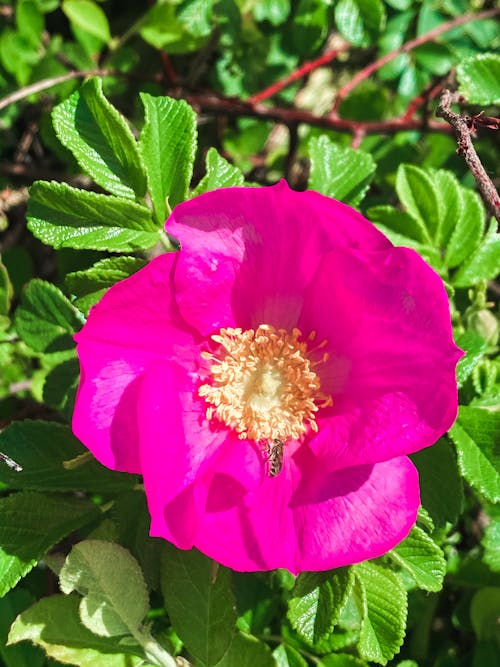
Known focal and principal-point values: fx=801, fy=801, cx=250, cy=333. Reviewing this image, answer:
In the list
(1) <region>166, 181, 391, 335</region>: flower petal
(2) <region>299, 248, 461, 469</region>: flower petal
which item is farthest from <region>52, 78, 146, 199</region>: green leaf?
(2) <region>299, 248, 461, 469</region>: flower petal

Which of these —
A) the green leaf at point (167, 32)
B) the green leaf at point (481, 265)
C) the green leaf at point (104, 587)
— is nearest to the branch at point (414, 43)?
the green leaf at point (167, 32)

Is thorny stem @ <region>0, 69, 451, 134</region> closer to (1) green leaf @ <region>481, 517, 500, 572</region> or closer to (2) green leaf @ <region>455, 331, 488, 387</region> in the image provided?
(2) green leaf @ <region>455, 331, 488, 387</region>

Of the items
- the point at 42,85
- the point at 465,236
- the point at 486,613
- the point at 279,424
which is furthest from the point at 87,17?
the point at 486,613

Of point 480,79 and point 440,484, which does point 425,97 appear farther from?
point 440,484

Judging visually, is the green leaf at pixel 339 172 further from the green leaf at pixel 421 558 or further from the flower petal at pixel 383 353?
the green leaf at pixel 421 558

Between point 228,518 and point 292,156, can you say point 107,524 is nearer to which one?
point 228,518

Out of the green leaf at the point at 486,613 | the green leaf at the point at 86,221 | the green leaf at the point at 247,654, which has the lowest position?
the green leaf at the point at 486,613
